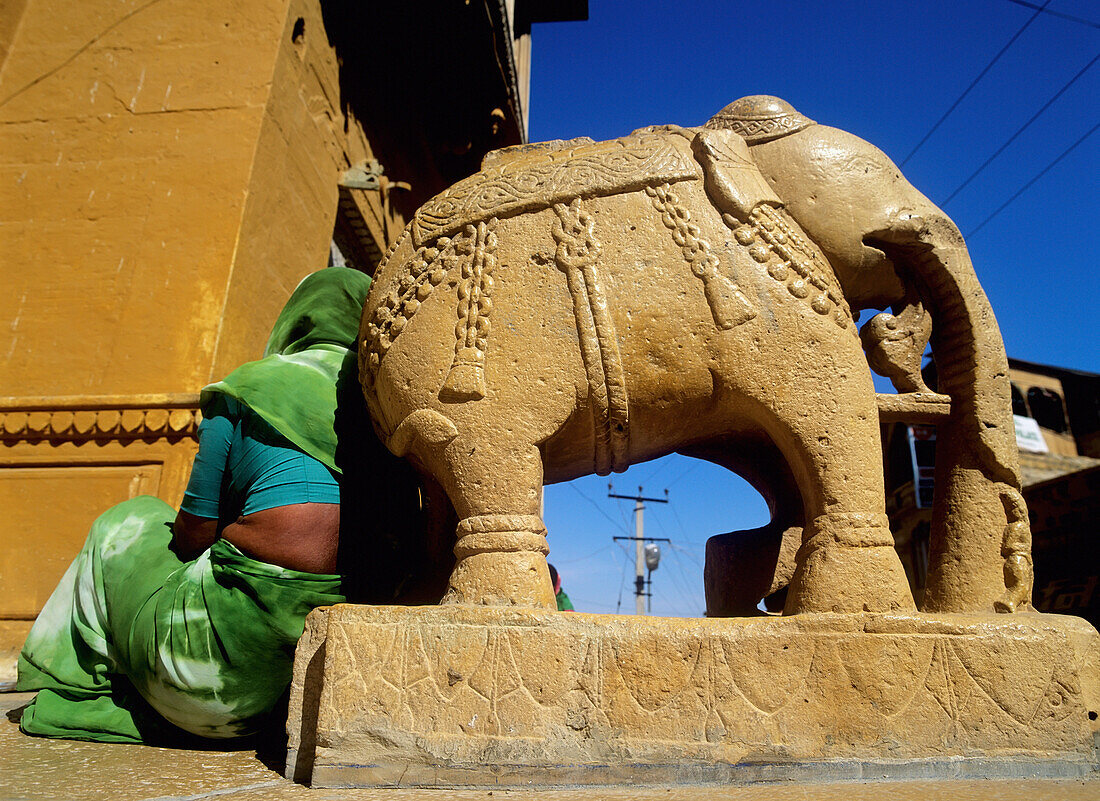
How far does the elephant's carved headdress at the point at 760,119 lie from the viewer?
1794 millimetres

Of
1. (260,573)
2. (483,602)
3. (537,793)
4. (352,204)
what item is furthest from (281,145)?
(537,793)

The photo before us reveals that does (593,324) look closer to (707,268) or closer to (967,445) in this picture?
(707,268)

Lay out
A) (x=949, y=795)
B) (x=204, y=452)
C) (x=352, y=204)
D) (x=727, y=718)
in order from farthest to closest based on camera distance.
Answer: (x=352, y=204)
(x=204, y=452)
(x=727, y=718)
(x=949, y=795)

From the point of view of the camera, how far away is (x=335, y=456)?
1.74 metres

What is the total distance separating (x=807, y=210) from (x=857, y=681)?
1.10 m

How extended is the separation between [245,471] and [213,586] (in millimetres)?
269

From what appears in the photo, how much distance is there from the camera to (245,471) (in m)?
1.65

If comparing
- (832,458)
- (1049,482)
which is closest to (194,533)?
(832,458)

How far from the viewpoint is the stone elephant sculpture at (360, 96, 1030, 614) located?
60.3 inches

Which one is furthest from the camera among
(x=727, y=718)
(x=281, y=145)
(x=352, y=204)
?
(x=352, y=204)

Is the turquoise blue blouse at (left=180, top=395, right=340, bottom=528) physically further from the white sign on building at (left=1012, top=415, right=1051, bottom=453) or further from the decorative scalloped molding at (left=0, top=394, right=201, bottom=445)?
the white sign on building at (left=1012, top=415, right=1051, bottom=453)

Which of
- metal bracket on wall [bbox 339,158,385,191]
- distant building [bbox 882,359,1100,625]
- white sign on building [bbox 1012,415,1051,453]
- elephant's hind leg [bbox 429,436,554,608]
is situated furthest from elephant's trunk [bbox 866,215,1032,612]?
white sign on building [bbox 1012,415,1051,453]

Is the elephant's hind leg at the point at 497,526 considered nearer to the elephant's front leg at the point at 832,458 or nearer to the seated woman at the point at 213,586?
the seated woman at the point at 213,586

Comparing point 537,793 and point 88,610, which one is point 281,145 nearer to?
point 88,610
